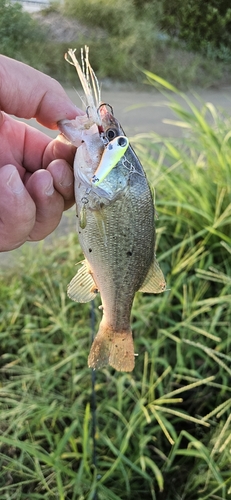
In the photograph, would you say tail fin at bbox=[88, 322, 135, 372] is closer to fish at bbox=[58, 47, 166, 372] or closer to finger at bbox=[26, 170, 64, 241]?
fish at bbox=[58, 47, 166, 372]

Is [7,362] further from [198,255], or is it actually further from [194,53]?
[194,53]

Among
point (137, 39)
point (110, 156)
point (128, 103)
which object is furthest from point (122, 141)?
point (128, 103)

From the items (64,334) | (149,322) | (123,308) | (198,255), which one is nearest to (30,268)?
(64,334)

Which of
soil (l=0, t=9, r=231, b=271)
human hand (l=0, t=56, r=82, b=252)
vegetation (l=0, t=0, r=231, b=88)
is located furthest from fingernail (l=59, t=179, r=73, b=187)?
soil (l=0, t=9, r=231, b=271)

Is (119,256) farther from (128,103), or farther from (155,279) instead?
(128,103)

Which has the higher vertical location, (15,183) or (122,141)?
(122,141)

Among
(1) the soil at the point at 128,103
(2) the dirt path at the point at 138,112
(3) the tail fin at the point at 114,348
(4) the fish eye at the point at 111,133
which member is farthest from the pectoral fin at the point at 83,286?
(2) the dirt path at the point at 138,112
